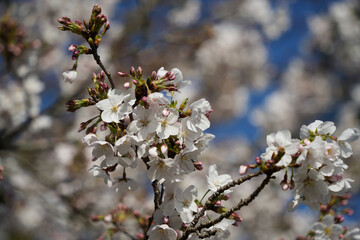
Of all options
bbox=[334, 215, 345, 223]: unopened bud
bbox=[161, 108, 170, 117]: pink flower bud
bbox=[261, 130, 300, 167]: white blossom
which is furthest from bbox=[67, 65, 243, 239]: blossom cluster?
bbox=[334, 215, 345, 223]: unopened bud

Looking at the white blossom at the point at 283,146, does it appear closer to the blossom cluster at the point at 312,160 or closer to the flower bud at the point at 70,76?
the blossom cluster at the point at 312,160

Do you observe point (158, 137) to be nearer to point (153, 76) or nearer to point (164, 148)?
point (164, 148)

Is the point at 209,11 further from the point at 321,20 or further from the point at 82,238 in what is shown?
the point at 82,238

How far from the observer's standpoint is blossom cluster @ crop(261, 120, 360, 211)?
4.16 feet

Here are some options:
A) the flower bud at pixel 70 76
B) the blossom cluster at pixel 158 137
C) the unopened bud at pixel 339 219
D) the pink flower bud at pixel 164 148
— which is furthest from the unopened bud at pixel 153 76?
the unopened bud at pixel 339 219

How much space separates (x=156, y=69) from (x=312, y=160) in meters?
→ 5.38

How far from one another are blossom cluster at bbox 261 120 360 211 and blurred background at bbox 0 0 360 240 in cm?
146

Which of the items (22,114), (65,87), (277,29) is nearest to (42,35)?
(65,87)

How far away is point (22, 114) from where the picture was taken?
384 cm

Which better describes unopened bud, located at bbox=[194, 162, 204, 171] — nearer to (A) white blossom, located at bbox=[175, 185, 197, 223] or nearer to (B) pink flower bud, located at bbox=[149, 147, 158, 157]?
(A) white blossom, located at bbox=[175, 185, 197, 223]

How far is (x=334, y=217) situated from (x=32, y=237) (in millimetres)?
8576

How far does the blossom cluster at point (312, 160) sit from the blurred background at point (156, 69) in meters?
1.46

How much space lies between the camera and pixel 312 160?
1.26m

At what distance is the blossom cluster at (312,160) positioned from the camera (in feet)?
4.16
